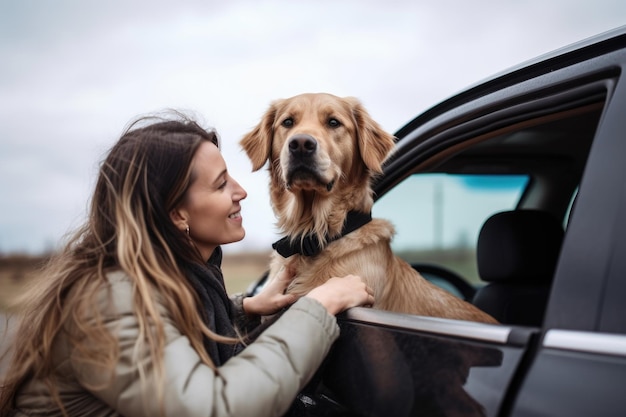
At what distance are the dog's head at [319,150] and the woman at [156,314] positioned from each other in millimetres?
858

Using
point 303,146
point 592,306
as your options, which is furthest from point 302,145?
point 592,306

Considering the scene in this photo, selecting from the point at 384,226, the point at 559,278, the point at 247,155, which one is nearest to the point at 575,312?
the point at 559,278

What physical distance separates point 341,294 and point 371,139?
4.77 feet

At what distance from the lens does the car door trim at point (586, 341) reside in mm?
1115

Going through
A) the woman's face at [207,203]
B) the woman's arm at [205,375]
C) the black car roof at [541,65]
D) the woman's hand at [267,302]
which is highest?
the black car roof at [541,65]

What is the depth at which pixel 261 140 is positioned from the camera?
347 cm

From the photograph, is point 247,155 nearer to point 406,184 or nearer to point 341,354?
point 406,184

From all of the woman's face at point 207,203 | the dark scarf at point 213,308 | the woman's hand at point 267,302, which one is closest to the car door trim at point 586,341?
the dark scarf at point 213,308

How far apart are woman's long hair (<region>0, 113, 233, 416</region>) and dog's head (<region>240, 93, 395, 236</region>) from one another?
3.19ft

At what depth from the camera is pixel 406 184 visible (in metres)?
3.94

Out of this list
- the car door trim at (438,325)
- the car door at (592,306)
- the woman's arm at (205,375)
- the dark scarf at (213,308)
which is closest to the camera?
the car door at (592,306)

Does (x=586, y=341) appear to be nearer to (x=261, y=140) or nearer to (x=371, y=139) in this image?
(x=371, y=139)

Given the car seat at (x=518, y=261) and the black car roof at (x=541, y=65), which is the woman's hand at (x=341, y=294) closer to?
the black car roof at (x=541, y=65)

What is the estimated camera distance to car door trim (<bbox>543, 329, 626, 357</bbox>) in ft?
3.66
